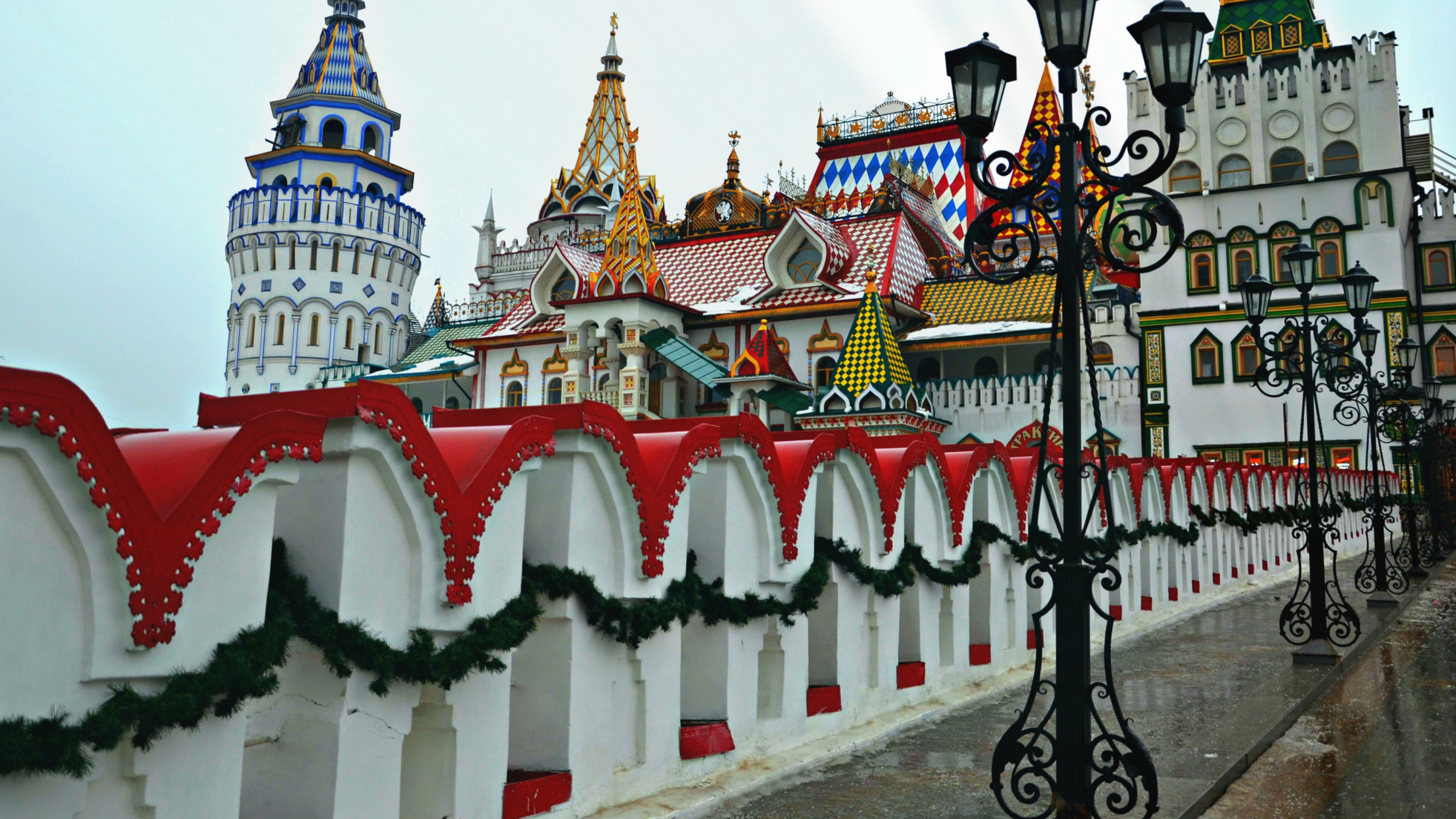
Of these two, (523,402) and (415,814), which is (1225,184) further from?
(415,814)

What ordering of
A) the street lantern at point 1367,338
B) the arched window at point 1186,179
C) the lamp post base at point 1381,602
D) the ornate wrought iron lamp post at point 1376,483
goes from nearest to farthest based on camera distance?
the street lantern at point 1367,338, the lamp post base at point 1381,602, the ornate wrought iron lamp post at point 1376,483, the arched window at point 1186,179

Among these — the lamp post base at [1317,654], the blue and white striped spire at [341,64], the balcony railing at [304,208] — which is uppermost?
the blue and white striped spire at [341,64]

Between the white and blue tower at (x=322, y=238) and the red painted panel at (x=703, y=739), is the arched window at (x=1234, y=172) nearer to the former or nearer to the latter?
the white and blue tower at (x=322, y=238)

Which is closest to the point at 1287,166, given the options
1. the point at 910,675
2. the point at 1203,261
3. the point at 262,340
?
the point at 1203,261

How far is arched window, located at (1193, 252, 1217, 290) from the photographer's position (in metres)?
30.1

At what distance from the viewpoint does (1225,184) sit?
99.6 feet

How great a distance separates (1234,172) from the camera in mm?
30281

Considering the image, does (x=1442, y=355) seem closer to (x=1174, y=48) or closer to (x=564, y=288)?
(x=564, y=288)

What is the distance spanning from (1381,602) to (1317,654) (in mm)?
4833

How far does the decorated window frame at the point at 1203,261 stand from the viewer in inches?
1183

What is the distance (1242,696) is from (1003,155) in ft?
15.7

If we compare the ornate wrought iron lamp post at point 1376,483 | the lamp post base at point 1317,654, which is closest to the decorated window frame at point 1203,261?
the ornate wrought iron lamp post at point 1376,483

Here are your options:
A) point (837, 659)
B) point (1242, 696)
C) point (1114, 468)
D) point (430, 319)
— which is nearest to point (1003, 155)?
point (837, 659)

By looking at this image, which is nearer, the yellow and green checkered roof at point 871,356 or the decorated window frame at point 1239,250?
the yellow and green checkered roof at point 871,356
